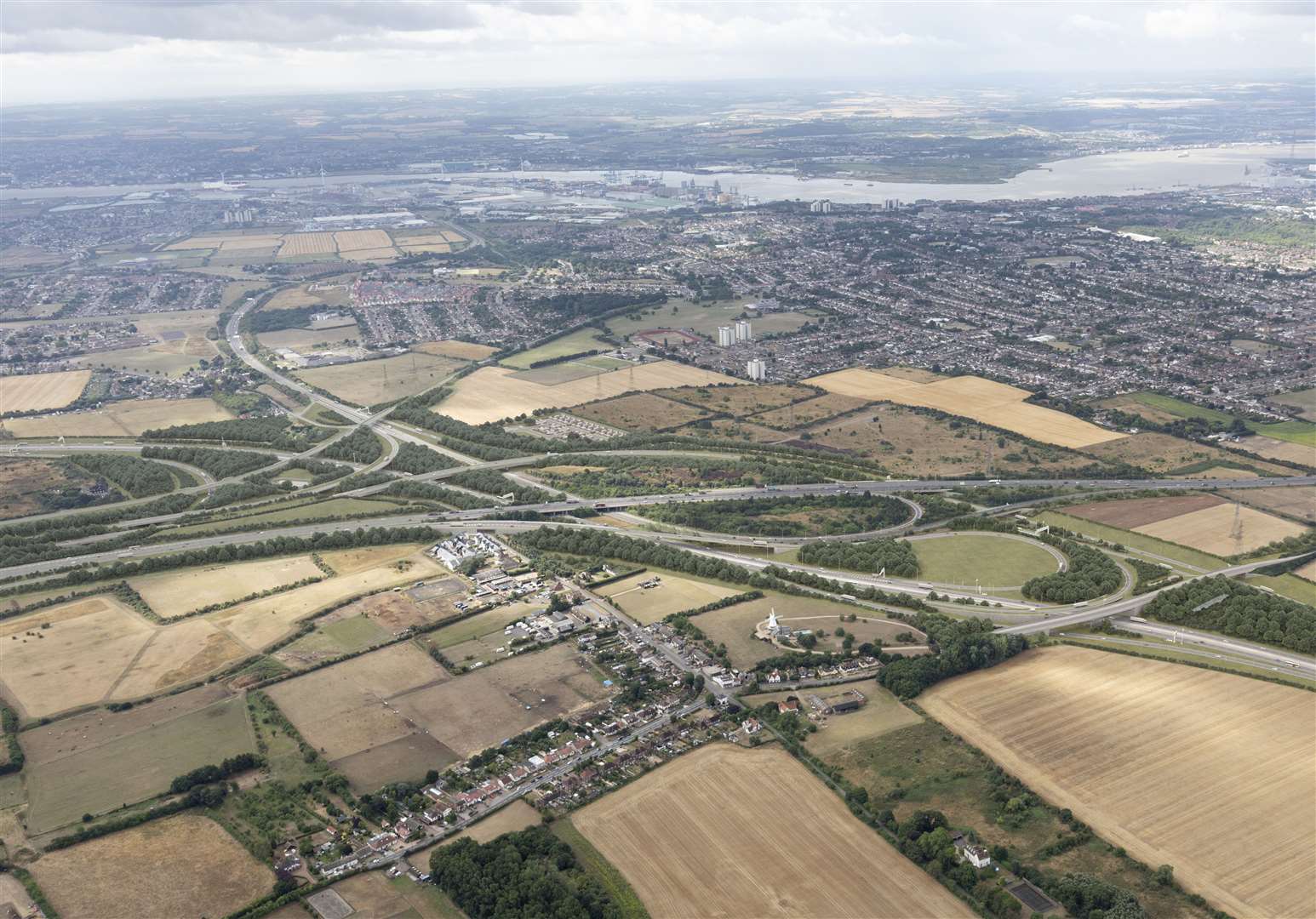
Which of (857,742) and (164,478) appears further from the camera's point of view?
(164,478)

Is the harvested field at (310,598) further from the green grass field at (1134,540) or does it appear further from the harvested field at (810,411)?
the green grass field at (1134,540)

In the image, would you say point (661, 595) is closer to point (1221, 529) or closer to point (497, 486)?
point (497, 486)

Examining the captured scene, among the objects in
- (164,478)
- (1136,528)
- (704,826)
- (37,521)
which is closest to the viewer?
(704,826)

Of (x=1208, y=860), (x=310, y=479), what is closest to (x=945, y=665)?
(x=1208, y=860)

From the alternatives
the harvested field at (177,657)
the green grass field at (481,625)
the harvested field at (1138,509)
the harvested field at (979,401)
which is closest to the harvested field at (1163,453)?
the harvested field at (979,401)

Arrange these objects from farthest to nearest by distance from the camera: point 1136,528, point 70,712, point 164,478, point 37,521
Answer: point 164,478
point 37,521
point 1136,528
point 70,712

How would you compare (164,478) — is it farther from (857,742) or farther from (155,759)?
(857,742)

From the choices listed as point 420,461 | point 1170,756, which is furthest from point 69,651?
point 1170,756

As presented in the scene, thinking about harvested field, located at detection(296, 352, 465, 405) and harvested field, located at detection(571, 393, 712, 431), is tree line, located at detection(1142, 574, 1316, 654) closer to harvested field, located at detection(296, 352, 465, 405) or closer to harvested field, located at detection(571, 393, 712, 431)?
harvested field, located at detection(571, 393, 712, 431)
